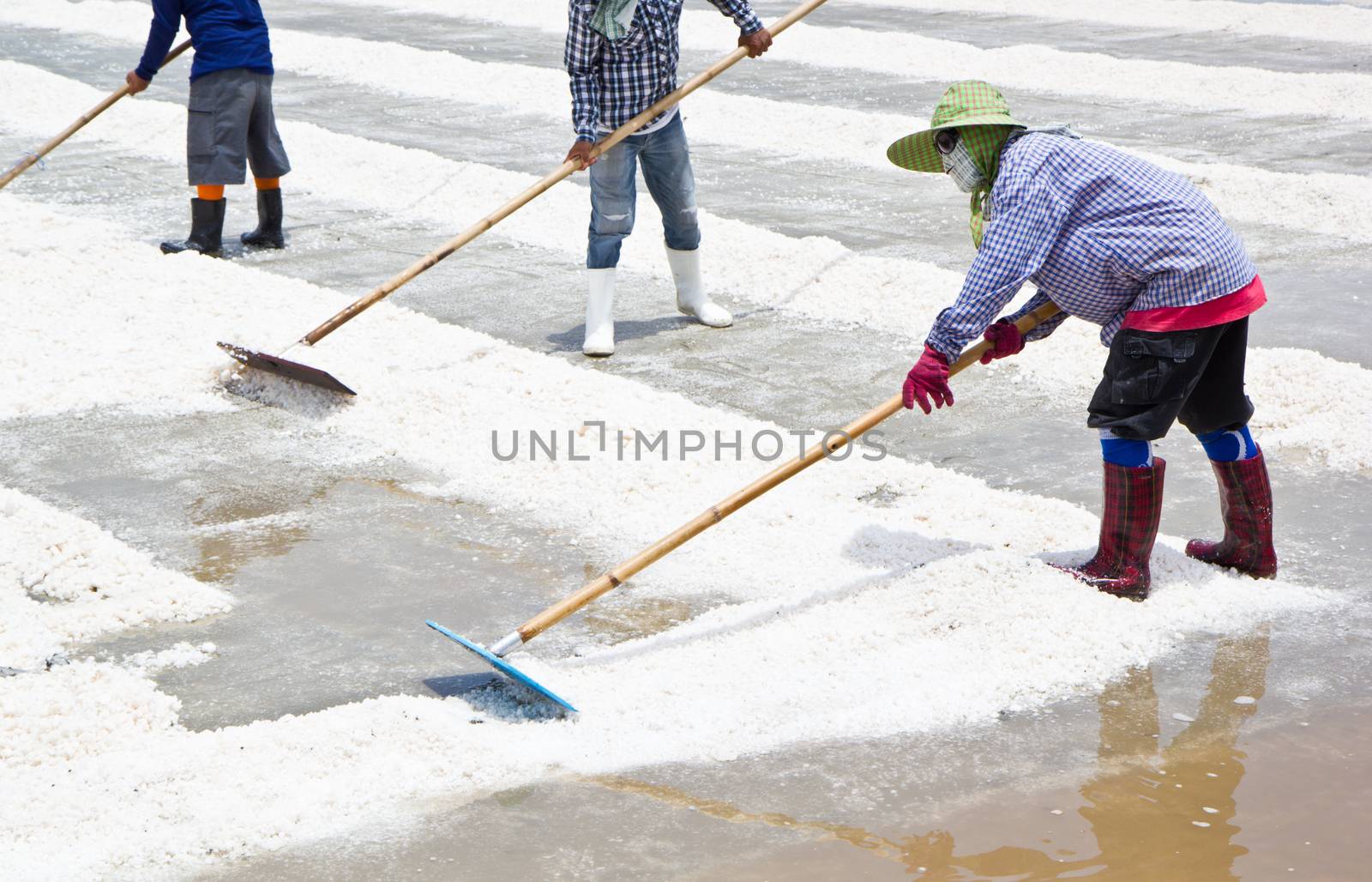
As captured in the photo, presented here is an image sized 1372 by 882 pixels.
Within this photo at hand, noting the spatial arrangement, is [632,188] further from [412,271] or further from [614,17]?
[412,271]

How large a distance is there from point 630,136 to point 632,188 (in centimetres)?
25

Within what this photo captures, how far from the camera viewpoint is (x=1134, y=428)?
3.68 metres

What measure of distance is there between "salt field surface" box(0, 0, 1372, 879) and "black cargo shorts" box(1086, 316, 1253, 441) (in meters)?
0.46

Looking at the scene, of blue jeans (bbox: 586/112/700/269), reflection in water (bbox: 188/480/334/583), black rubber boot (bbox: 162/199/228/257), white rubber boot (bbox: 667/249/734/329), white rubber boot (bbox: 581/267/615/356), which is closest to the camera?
reflection in water (bbox: 188/480/334/583)

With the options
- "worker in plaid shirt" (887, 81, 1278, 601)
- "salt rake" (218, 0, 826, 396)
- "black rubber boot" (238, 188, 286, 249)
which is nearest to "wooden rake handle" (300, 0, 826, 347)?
"salt rake" (218, 0, 826, 396)

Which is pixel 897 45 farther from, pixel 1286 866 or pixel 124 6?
pixel 1286 866

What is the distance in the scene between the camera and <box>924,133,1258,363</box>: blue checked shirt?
3.49 metres

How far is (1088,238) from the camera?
140 inches

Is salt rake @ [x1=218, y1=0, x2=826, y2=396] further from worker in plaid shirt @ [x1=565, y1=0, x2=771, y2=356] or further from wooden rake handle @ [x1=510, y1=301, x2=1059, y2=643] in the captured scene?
wooden rake handle @ [x1=510, y1=301, x2=1059, y2=643]

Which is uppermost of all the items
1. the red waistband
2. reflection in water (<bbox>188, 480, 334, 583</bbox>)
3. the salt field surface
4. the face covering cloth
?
the face covering cloth

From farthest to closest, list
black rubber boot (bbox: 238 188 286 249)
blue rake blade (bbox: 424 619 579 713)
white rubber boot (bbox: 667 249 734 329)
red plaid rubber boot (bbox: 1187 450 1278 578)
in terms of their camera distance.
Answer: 1. black rubber boot (bbox: 238 188 286 249)
2. white rubber boot (bbox: 667 249 734 329)
3. red plaid rubber boot (bbox: 1187 450 1278 578)
4. blue rake blade (bbox: 424 619 579 713)

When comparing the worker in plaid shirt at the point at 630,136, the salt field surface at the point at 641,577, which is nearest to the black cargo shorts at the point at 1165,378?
the salt field surface at the point at 641,577

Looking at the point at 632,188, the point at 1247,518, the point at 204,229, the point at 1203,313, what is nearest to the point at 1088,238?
the point at 1203,313

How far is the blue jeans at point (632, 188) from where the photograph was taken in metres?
6.02
